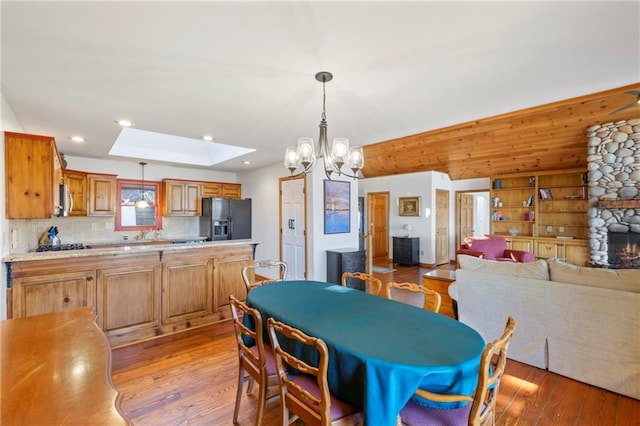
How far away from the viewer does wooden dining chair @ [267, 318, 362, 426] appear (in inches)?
50.0

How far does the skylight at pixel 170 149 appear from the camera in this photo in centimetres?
519

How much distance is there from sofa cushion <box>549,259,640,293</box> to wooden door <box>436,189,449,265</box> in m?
5.04

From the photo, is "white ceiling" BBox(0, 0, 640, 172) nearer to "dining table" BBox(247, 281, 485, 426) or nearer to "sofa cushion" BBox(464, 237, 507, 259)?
"dining table" BBox(247, 281, 485, 426)

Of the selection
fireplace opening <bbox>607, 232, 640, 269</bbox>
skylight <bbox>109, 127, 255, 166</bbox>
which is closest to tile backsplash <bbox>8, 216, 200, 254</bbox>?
skylight <bbox>109, 127, 255, 166</bbox>

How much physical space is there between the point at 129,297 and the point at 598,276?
14.5 feet

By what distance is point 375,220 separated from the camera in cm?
891

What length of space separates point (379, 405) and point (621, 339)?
2.27 metres

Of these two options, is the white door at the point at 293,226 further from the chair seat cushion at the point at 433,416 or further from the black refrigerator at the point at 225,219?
the chair seat cushion at the point at 433,416

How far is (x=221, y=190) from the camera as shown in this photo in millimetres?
Answer: 6945

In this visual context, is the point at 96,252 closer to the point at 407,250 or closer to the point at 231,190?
the point at 231,190

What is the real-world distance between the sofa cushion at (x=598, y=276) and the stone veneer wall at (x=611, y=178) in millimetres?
2703

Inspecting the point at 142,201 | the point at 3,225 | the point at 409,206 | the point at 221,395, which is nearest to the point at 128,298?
→ the point at 3,225

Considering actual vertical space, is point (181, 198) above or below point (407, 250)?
above

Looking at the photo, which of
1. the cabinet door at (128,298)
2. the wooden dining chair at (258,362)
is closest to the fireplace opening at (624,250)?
the wooden dining chair at (258,362)
